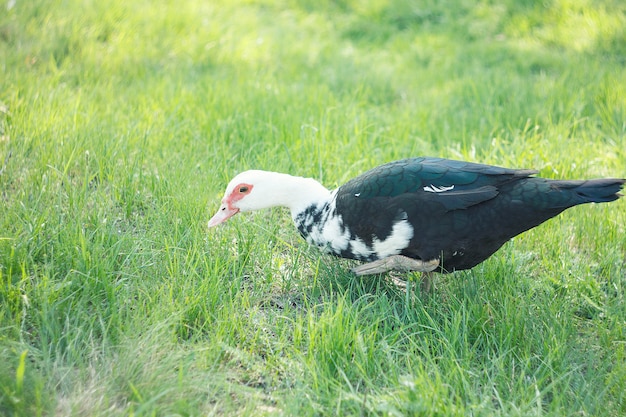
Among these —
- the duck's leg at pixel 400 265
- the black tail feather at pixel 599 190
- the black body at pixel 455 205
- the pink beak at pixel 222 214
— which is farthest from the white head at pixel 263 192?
the black tail feather at pixel 599 190

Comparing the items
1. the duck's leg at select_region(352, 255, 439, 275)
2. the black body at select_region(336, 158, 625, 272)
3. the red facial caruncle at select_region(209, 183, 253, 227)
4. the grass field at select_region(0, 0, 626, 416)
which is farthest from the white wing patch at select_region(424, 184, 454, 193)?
the red facial caruncle at select_region(209, 183, 253, 227)

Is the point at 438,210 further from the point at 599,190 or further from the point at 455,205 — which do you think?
the point at 599,190

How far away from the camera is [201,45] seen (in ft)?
19.4

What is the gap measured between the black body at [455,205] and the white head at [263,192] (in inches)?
11.4

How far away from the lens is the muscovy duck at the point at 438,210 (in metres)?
2.92

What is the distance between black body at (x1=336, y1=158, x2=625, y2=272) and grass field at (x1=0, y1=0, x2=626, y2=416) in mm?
296

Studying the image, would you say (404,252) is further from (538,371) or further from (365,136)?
(365,136)

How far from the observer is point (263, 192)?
331 cm

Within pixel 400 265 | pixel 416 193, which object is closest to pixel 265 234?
pixel 400 265

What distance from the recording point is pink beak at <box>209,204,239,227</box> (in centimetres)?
332

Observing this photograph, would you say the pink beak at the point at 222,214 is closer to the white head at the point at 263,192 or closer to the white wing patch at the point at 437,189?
the white head at the point at 263,192

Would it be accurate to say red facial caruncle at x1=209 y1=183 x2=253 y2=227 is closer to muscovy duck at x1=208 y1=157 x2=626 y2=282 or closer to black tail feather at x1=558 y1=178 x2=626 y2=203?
muscovy duck at x1=208 y1=157 x2=626 y2=282

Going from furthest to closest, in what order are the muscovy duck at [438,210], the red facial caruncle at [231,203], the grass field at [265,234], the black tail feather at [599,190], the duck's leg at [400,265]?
the red facial caruncle at [231,203] < the duck's leg at [400,265] < the muscovy duck at [438,210] < the black tail feather at [599,190] < the grass field at [265,234]

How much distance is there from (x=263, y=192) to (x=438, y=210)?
0.93m
